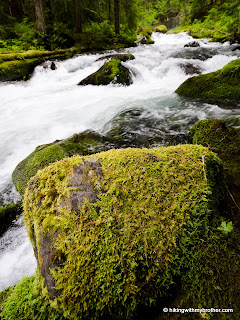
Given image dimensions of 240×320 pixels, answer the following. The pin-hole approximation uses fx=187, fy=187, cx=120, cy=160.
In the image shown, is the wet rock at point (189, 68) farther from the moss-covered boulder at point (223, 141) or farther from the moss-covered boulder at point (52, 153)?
the moss-covered boulder at point (52, 153)

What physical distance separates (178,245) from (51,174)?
1253mm

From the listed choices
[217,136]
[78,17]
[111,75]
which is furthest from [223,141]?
[78,17]

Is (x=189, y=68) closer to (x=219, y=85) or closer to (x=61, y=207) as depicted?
(x=219, y=85)

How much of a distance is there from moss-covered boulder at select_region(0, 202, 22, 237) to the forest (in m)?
14.2

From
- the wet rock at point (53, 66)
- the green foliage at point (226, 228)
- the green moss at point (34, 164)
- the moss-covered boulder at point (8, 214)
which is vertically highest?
the wet rock at point (53, 66)

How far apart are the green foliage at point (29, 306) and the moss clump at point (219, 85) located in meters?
7.10

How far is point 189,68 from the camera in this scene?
34.6 feet

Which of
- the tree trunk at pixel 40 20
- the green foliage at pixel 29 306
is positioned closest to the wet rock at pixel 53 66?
the tree trunk at pixel 40 20

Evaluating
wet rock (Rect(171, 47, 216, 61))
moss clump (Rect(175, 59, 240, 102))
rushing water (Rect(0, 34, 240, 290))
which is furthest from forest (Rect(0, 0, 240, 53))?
moss clump (Rect(175, 59, 240, 102))

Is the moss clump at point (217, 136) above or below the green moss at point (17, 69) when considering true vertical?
below

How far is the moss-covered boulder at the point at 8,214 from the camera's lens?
2988mm

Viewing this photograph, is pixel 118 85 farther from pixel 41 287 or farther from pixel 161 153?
pixel 41 287

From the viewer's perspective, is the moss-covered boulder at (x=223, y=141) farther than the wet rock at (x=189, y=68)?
No

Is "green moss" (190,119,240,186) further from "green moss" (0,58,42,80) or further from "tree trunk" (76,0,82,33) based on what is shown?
"tree trunk" (76,0,82,33)
